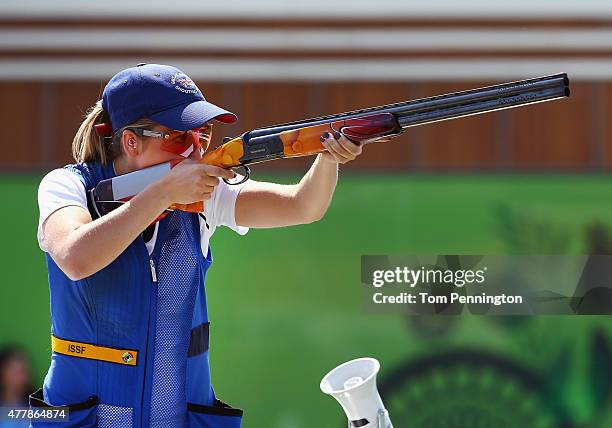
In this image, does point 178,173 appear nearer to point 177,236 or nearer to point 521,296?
point 177,236

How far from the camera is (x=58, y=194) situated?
80.7 inches

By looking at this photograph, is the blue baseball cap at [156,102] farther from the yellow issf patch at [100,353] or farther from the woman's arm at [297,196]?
the yellow issf patch at [100,353]

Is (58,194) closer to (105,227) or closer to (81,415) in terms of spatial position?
(105,227)

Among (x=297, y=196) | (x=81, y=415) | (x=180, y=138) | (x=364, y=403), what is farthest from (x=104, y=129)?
(x=364, y=403)

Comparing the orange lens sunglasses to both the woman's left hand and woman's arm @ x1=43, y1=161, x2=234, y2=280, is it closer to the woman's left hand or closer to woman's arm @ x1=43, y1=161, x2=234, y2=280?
woman's arm @ x1=43, y1=161, x2=234, y2=280

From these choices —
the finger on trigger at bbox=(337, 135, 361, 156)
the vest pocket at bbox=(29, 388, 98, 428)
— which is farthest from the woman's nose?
the vest pocket at bbox=(29, 388, 98, 428)

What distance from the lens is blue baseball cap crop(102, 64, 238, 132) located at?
6.86 ft

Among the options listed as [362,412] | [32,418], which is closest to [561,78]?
[32,418]

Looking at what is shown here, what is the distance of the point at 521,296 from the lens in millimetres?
4656

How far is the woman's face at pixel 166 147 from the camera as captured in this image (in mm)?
2162

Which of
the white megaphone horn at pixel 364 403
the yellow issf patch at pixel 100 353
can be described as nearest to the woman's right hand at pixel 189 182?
the yellow issf patch at pixel 100 353

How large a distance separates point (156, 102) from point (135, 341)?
1.71 ft

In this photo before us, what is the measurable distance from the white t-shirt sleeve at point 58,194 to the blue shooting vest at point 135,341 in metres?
0.12

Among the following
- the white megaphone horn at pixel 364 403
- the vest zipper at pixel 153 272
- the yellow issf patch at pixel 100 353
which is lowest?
the white megaphone horn at pixel 364 403
